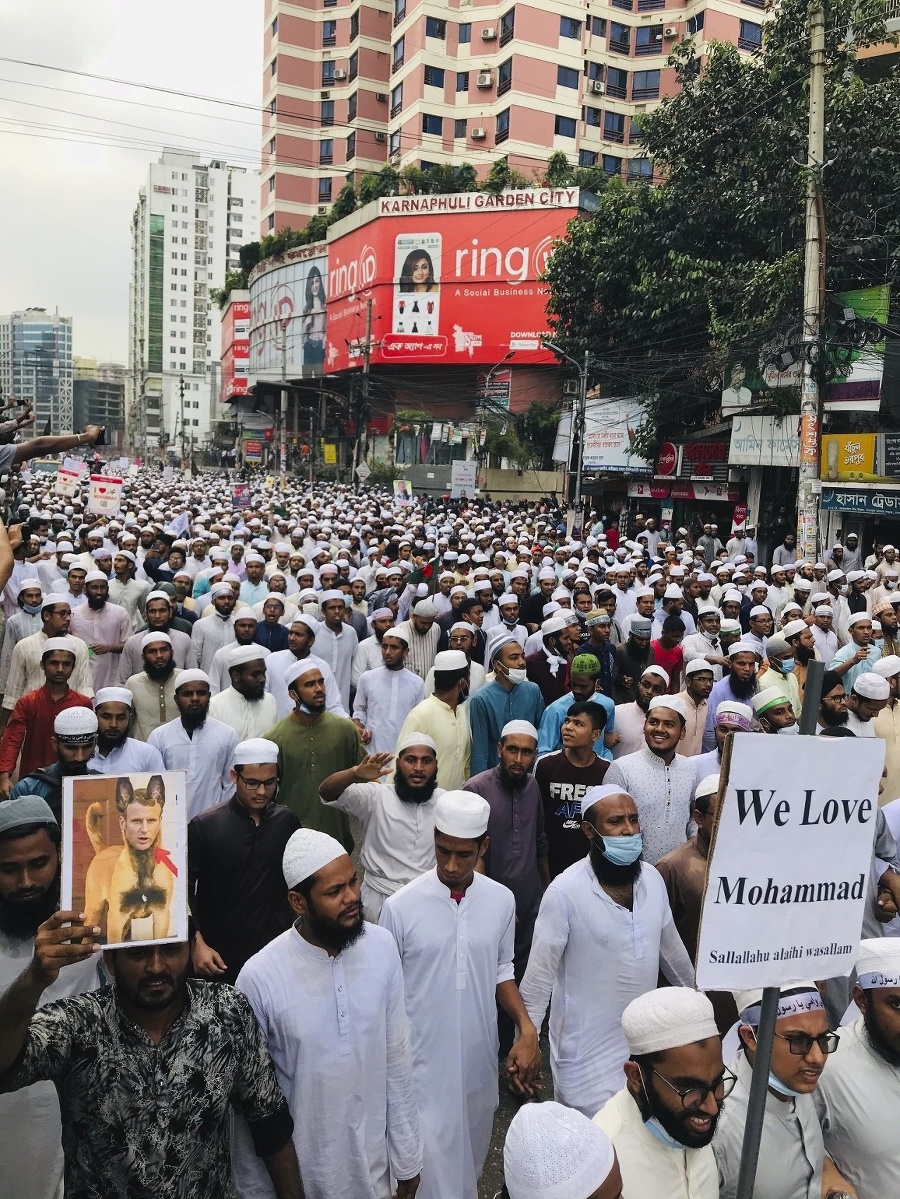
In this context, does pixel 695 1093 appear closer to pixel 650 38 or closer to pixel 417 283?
pixel 417 283

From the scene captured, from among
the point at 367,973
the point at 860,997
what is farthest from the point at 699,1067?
the point at 367,973

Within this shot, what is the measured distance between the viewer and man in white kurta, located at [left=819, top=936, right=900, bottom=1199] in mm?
2668

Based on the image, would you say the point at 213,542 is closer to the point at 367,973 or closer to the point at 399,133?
the point at 367,973

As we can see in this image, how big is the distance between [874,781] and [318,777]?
10.7 feet

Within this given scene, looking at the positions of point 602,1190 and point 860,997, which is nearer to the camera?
point 602,1190

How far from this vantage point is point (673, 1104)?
7.82 feet

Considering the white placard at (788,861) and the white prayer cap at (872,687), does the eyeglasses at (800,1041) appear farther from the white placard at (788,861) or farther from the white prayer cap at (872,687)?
the white prayer cap at (872,687)

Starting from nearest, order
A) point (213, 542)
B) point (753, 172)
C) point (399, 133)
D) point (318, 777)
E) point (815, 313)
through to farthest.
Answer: point (318, 777), point (213, 542), point (815, 313), point (753, 172), point (399, 133)

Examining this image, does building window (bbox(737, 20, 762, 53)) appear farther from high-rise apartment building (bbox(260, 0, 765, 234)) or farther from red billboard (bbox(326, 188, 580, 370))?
red billboard (bbox(326, 188, 580, 370))

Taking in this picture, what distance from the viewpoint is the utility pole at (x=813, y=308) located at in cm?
1526

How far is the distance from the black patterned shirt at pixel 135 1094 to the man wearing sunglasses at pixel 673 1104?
3.17ft

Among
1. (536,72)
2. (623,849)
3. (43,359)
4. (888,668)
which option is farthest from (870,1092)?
(43,359)

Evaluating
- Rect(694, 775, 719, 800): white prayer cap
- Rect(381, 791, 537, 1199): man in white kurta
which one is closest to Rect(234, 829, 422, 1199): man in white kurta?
Rect(381, 791, 537, 1199): man in white kurta

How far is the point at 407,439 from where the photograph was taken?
159 feet
